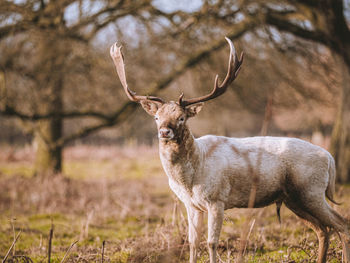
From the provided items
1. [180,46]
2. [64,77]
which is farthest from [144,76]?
[64,77]

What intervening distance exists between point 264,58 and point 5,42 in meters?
7.74

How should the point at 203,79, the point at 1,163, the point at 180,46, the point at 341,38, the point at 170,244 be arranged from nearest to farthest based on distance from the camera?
the point at 170,244 < the point at 341,38 < the point at 180,46 < the point at 203,79 < the point at 1,163

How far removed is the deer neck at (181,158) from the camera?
3.15 meters

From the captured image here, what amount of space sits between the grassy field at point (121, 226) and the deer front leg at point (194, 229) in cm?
13

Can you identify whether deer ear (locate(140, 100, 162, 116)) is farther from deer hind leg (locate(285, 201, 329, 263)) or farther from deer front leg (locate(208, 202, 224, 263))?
deer hind leg (locate(285, 201, 329, 263))

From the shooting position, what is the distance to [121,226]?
630 cm

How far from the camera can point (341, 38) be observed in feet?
27.4

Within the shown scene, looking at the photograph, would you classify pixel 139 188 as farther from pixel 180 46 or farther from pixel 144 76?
pixel 180 46

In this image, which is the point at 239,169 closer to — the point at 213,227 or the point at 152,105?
the point at 213,227

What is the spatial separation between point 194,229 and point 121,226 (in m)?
3.36

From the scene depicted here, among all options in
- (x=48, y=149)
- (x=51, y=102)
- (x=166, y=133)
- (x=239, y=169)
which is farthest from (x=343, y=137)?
(x=48, y=149)

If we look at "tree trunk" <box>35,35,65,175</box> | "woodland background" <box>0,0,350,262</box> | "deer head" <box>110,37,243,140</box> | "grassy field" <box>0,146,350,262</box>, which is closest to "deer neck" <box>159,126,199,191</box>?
"deer head" <box>110,37,243,140</box>

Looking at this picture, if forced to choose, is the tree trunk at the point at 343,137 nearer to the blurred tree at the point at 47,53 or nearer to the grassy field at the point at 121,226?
the grassy field at the point at 121,226

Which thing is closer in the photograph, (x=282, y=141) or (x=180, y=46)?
(x=282, y=141)
